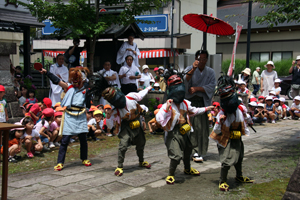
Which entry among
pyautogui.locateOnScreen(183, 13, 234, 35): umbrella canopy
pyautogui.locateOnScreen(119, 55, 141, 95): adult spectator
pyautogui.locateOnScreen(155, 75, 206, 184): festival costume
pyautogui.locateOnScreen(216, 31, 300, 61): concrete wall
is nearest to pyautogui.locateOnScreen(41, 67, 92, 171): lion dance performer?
pyautogui.locateOnScreen(155, 75, 206, 184): festival costume

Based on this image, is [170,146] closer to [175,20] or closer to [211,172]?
[211,172]

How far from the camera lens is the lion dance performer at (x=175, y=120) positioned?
5.10 meters

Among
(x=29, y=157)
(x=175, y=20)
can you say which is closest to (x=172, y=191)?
(x=29, y=157)

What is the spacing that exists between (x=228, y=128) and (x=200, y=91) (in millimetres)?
1330

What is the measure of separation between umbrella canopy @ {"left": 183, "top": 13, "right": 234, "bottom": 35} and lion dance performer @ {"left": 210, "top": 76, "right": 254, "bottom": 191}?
163 cm

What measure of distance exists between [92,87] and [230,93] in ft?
7.93

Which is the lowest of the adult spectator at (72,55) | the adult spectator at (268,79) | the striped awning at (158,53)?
the adult spectator at (268,79)

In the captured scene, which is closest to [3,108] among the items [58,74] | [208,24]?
[58,74]

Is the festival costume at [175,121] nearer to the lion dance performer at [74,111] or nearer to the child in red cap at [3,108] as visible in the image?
the lion dance performer at [74,111]

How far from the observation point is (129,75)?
9.82 metres

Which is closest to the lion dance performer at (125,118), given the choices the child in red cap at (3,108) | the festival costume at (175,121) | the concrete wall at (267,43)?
the festival costume at (175,121)

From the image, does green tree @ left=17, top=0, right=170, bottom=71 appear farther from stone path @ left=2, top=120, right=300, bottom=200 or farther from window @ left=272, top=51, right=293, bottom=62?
window @ left=272, top=51, right=293, bottom=62

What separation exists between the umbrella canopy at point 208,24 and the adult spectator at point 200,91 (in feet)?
2.27

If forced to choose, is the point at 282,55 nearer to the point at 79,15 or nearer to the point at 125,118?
the point at 79,15
